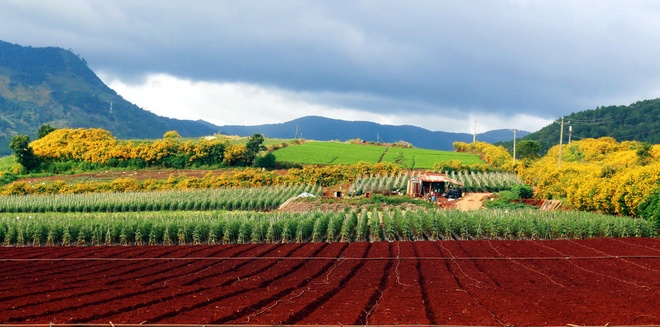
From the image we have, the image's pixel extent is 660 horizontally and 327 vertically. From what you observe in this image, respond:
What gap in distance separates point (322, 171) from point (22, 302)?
3994cm

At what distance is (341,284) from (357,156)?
53.9 metres

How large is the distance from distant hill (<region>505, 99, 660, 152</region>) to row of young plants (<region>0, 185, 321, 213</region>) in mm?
64888

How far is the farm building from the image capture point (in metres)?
45.5

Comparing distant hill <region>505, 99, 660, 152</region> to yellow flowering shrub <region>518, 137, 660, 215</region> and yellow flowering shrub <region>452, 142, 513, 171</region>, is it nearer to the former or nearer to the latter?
yellow flowering shrub <region>452, 142, 513, 171</region>

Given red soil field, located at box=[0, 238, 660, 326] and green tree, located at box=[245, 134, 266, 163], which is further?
green tree, located at box=[245, 134, 266, 163]

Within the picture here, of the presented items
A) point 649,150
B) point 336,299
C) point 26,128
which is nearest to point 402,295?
point 336,299

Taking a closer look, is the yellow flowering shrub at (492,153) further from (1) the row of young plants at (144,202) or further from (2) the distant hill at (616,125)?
(1) the row of young plants at (144,202)

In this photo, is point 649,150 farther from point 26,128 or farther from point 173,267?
point 26,128

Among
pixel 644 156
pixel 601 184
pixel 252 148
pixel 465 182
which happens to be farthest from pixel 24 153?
pixel 644 156

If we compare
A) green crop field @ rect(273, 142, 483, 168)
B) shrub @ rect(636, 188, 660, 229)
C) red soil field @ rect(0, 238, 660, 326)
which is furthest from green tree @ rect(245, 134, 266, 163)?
shrub @ rect(636, 188, 660, 229)

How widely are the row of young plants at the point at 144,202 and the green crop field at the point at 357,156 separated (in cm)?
2174

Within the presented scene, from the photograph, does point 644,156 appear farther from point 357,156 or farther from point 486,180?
point 357,156

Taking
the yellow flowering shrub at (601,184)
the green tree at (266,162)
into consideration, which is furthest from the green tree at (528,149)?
the green tree at (266,162)

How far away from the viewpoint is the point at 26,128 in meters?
168
